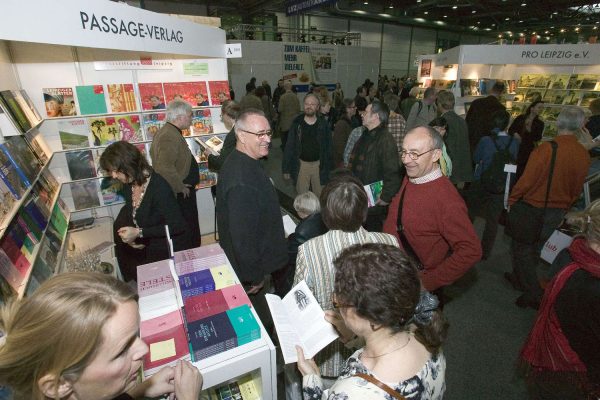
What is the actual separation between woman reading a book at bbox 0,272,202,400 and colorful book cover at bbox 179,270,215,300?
75 centimetres

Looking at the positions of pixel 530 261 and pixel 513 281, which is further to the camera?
pixel 513 281

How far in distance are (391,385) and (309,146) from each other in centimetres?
361

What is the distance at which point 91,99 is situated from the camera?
3529mm

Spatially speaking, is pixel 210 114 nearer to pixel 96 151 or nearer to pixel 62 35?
pixel 96 151

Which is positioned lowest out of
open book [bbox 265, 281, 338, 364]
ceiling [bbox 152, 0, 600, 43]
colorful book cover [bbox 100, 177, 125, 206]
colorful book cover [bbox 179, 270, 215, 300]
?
colorful book cover [bbox 100, 177, 125, 206]

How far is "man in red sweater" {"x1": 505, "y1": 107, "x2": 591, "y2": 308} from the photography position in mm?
2664

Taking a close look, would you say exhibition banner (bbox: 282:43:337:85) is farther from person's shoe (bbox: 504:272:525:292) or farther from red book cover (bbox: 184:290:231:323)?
red book cover (bbox: 184:290:231:323)

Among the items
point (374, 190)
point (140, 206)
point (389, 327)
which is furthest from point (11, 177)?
point (374, 190)

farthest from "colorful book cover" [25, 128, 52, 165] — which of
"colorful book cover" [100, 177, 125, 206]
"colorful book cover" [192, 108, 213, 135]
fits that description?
"colorful book cover" [192, 108, 213, 135]

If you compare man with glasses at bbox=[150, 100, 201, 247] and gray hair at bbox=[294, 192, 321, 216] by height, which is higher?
man with glasses at bbox=[150, 100, 201, 247]

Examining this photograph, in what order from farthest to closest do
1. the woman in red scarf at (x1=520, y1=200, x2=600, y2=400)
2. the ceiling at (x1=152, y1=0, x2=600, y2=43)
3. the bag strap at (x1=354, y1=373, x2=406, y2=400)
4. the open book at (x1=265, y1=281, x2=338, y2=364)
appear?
the ceiling at (x1=152, y1=0, x2=600, y2=43), the woman in red scarf at (x1=520, y1=200, x2=600, y2=400), the open book at (x1=265, y1=281, x2=338, y2=364), the bag strap at (x1=354, y1=373, x2=406, y2=400)

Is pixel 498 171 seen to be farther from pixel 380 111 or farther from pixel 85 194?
pixel 85 194

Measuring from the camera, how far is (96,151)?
3.67m

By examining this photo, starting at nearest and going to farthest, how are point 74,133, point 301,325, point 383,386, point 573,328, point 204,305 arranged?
point 383,386 → point 301,325 → point 573,328 → point 204,305 → point 74,133
